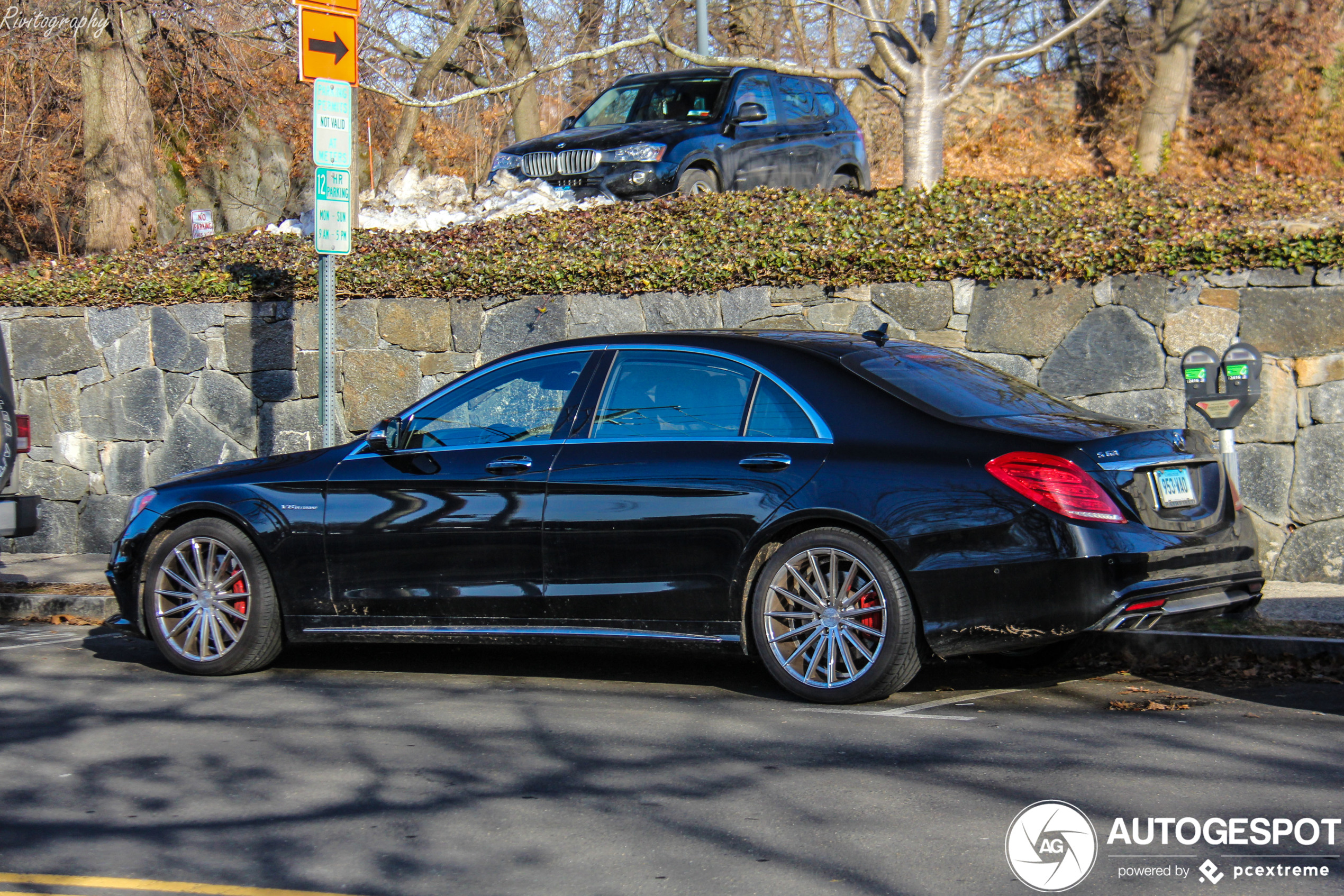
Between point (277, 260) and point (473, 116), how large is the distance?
1692cm

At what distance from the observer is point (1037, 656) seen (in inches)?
255

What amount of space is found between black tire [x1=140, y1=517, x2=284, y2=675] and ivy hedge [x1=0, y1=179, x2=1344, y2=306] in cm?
397

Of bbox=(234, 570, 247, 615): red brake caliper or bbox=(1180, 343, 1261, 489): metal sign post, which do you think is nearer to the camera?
bbox=(234, 570, 247, 615): red brake caliper

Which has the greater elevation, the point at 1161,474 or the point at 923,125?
the point at 923,125

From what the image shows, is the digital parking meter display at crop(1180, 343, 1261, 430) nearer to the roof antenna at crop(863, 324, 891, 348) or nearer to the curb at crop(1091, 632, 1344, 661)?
the curb at crop(1091, 632, 1344, 661)

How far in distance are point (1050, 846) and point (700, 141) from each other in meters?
9.64

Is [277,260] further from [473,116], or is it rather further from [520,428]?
[473,116]

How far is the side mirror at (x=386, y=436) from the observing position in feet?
21.4

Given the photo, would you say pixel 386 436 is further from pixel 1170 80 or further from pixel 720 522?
pixel 1170 80

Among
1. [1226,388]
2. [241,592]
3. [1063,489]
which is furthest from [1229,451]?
[241,592]

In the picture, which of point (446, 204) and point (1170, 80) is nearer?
point (446, 204)

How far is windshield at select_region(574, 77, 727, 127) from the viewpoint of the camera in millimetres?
13656

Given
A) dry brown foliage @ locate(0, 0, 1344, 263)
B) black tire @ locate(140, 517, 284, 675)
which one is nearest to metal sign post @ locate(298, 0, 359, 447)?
black tire @ locate(140, 517, 284, 675)

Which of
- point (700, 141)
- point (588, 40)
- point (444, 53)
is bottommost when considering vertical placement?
point (700, 141)
